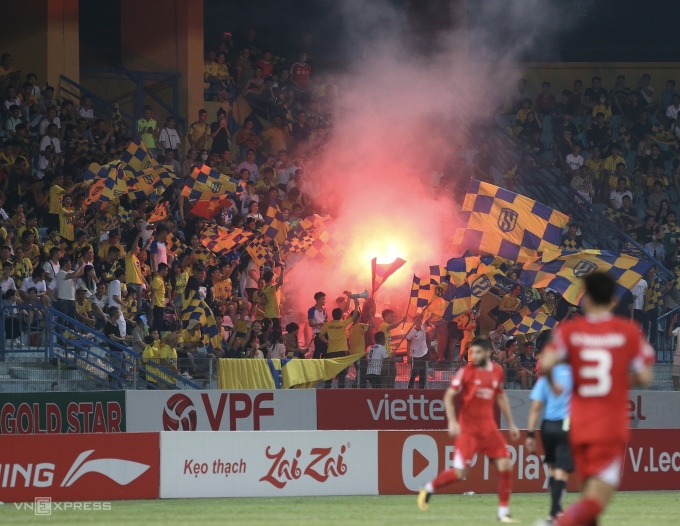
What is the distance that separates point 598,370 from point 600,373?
19 millimetres

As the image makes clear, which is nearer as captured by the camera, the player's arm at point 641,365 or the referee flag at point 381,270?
the player's arm at point 641,365

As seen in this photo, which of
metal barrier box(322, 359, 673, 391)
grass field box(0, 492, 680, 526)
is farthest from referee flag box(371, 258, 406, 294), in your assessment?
grass field box(0, 492, 680, 526)

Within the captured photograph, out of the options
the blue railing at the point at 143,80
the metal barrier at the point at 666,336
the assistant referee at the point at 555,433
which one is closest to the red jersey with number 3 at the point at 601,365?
the assistant referee at the point at 555,433

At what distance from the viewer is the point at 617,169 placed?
28.2 m

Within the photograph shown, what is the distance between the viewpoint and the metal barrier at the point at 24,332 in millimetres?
18734

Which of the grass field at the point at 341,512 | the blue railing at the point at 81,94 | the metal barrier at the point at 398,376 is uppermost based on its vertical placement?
the blue railing at the point at 81,94

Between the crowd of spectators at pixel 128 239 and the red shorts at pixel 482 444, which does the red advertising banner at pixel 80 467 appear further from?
the red shorts at pixel 482 444

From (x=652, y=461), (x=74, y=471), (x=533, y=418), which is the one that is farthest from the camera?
(x=652, y=461)

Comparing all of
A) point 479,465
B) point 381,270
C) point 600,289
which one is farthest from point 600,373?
point 381,270

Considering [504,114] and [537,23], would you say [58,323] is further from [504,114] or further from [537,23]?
[537,23]

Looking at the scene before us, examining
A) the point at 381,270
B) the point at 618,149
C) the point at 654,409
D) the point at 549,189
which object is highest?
the point at 618,149

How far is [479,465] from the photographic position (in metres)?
16.1

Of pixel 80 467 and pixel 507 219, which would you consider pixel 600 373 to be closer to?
pixel 80 467

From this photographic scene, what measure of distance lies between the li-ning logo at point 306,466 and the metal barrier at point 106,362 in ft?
13.7
